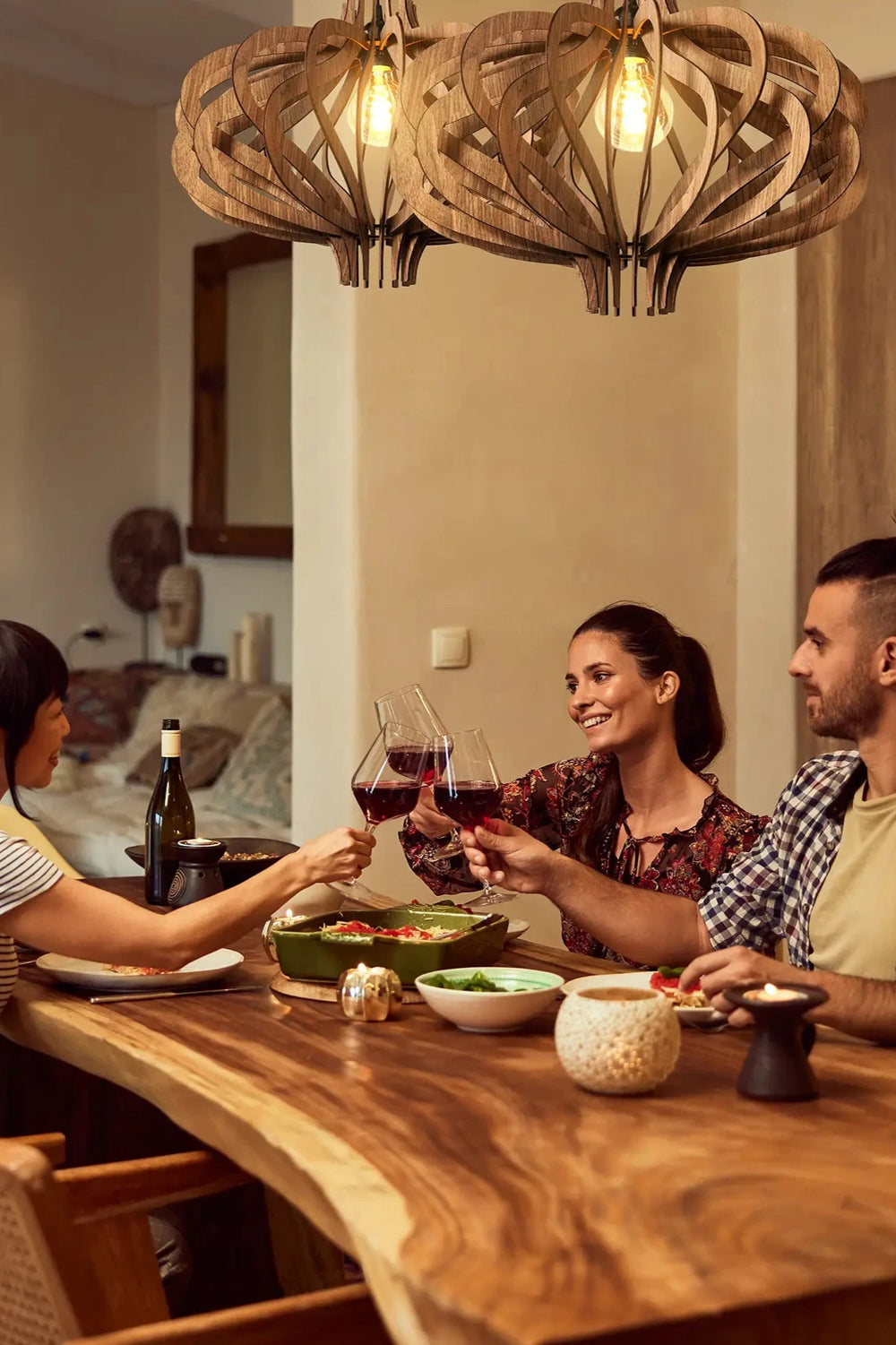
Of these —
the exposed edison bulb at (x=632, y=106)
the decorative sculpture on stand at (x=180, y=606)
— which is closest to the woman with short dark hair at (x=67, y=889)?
the exposed edison bulb at (x=632, y=106)

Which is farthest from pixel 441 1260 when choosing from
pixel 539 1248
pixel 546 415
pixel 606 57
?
pixel 546 415

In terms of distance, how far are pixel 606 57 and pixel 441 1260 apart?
53.3 inches

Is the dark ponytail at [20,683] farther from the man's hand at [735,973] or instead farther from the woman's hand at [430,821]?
the man's hand at [735,973]

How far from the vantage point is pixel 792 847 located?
7.16 feet

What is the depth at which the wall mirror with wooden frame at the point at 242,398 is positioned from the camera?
638 cm

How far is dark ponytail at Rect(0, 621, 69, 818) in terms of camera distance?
2.15m

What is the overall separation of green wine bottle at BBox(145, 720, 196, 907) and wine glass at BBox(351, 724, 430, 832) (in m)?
0.49

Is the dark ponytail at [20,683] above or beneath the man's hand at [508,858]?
above

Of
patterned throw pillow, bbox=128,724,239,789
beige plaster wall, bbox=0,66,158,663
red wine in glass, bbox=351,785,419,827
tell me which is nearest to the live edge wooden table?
red wine in glass, bbox=351,785,419,827

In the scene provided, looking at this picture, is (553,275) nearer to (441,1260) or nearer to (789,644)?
(789,644)

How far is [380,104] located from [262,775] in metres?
3.40

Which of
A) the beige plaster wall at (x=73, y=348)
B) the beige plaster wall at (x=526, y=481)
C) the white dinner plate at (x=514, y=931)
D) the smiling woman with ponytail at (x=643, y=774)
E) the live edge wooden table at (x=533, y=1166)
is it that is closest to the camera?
the live edge wooden table at (x=533, y=1166)

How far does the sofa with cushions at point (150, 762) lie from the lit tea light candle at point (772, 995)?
11.5 feet

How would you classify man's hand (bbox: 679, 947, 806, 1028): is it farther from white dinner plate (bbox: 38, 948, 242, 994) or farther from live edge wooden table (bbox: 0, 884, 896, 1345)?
white dinner plate (bbox: 38, 948, 242, 994)
